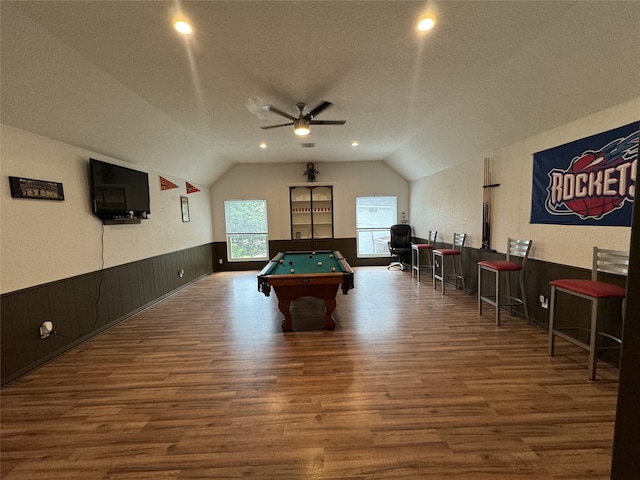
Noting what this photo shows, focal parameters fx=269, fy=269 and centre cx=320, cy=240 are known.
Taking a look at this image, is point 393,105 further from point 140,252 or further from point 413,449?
point 140,252

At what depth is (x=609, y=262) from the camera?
98.9 inches

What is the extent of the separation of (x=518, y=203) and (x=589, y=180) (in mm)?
976

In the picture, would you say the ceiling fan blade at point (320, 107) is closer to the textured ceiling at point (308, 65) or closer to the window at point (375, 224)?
the textured ceiling at point (308, 65)

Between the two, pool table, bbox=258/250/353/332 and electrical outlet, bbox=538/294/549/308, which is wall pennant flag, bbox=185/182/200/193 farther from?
electrical outlet, bbox=538/294/549/308

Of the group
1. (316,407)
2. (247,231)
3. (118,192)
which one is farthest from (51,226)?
(247,231)

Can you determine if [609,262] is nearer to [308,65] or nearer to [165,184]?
[308,65]

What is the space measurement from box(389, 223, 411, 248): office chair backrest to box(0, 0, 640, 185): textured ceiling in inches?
126

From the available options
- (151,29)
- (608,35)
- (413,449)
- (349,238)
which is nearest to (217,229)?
(349,238)

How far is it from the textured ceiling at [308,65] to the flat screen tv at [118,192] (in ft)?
0.93

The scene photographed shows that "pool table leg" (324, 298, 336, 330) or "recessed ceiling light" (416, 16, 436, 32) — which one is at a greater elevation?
"recessed ceiling light" (416, 16, 436, 32)

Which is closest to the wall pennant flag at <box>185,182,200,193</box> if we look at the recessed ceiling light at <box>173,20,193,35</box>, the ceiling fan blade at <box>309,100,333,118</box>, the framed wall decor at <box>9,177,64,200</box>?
the framed wall decor at <box>9,177,64,200</box>

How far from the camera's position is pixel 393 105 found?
3.78 meters

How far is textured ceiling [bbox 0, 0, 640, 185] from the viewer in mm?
2002

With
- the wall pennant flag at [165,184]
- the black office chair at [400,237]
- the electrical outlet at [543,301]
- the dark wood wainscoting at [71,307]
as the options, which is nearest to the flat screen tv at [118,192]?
the wall pennant flag at [165,184]
